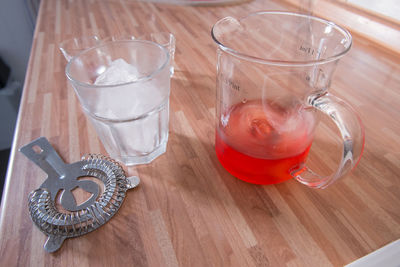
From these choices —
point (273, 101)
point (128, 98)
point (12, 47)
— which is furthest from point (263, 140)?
point (12, 47)

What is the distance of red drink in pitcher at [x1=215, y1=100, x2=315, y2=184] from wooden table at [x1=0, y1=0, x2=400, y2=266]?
3 centimetres

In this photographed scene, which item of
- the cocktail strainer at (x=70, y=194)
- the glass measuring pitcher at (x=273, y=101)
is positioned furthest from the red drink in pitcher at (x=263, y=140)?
the cocktail strainer at (x=70, y=194)

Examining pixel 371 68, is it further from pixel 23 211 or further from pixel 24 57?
pixel 24 57

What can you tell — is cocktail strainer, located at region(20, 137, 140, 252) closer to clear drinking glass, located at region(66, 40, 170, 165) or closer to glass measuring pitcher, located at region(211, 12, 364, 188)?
clear drinking glass, located at region(66, 40, 170, 165)

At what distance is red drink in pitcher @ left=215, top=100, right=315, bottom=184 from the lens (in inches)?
12.3

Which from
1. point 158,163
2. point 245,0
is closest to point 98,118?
point 158,163

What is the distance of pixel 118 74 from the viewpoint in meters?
0.37

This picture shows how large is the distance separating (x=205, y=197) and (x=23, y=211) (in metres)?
0.22

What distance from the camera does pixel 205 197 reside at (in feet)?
1.08

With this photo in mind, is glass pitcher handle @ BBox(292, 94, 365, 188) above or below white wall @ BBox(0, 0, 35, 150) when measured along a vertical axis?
above

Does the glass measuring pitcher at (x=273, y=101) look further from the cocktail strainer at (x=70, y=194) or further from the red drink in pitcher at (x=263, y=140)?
the cocktail strainer at (x=70, y=194)

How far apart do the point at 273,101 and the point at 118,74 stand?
22cm

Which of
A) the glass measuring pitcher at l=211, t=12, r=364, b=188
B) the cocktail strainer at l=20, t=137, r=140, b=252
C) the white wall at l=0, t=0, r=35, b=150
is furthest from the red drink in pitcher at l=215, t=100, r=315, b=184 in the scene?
the white wall at l=0, t=0, r=35, b=150

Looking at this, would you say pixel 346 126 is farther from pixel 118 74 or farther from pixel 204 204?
pixel 118 74
